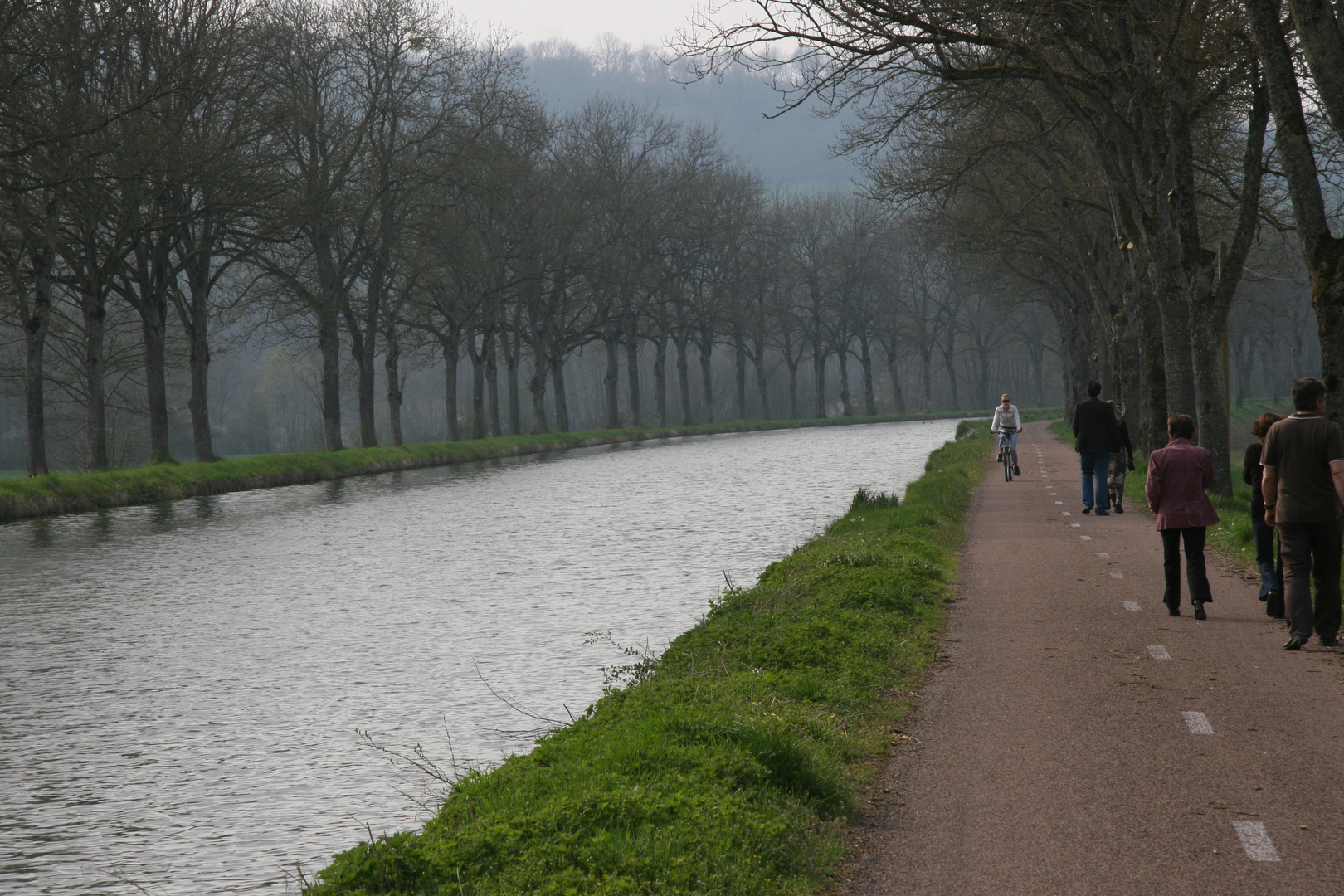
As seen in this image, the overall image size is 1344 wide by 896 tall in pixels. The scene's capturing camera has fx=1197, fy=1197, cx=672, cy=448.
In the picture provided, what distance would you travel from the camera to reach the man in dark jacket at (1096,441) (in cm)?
1836

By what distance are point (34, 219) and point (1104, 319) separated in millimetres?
23595

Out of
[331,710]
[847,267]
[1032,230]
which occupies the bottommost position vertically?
[331,710]

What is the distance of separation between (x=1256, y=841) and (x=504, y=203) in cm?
4397

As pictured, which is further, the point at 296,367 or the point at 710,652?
the point at 296,367

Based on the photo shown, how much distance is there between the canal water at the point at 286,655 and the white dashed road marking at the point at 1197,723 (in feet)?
12.8

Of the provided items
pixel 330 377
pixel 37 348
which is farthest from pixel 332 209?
pixel 37 348

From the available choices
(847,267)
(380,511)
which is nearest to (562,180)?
(380,511)

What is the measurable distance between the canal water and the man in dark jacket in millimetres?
4309

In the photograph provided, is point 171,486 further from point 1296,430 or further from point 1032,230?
point 1296,430

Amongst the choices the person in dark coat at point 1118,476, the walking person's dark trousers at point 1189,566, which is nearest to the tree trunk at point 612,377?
the person in dark coat at point 1118,476

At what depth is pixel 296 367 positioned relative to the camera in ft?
335

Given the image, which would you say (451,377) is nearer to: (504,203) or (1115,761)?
(504,203)

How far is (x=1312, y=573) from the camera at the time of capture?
9.00 m

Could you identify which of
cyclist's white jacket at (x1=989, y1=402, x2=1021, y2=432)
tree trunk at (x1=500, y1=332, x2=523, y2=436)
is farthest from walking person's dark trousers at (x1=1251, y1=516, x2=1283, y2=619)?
tree trunk at (x1=500, y1=332, x2=523, y2=436)
